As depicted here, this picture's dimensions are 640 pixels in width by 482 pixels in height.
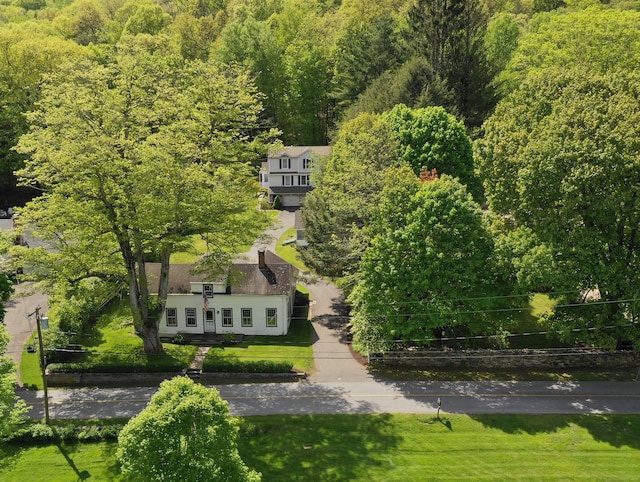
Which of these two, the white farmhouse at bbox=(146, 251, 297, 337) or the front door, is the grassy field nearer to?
the white farmhouse at bbox=(146, 251, 297, 337)

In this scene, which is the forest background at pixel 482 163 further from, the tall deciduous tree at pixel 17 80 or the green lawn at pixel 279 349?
the green lawn at pixel 279 349

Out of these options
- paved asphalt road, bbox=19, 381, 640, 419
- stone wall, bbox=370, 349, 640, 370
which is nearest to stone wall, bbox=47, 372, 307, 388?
paved asphalt road, bbox=19, 381, 640, 419

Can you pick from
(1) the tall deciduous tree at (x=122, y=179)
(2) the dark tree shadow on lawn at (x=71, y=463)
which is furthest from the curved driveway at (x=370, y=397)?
(1) the tall deciduous tree at (x=122, y=179)

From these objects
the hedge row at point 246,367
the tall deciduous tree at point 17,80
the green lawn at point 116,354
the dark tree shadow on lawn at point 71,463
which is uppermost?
the tall deciduous tree at point 17,80

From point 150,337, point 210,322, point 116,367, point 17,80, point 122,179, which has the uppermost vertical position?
point 17,80

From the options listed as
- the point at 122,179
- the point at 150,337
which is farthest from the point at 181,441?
the point at 150,337

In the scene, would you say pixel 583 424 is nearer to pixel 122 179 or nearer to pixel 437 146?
pixel 437 146

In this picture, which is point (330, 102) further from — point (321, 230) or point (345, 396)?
point (345, 396)

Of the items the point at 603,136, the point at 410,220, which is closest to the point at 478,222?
the point at 410,220
